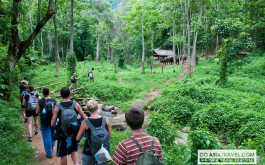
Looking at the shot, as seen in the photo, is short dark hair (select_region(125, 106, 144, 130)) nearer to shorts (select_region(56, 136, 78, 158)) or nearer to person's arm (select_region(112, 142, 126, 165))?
person's arm (select_region(112, 142, 126, 165))

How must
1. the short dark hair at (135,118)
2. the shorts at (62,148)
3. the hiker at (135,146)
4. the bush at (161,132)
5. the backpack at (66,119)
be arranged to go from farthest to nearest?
the bush at (161,132) < the shorts at (62,148) < the backpack at (66,119) < the short dark hair at (135,118) < the hiker at (135,146)

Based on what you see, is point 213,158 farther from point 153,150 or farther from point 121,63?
point 121,63

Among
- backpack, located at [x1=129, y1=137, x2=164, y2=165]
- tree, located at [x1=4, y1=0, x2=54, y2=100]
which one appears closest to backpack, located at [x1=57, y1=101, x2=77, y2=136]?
backpack, located at [x1=129, y1=137, x2=164, y2=165]

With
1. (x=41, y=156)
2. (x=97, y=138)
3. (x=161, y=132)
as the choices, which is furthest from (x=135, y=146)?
(x=41, y=156)

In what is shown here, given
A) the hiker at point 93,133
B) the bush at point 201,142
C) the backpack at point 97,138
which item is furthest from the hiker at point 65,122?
the bush at point 201,142

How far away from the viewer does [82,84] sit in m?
14.8

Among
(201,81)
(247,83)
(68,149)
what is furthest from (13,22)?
(247,83)

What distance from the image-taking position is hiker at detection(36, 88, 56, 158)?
14.5 ft

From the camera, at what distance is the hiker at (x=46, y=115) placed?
4434 mm

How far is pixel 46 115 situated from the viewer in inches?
175

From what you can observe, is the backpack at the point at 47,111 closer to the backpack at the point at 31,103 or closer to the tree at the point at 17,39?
the backpack at the point at 31,103

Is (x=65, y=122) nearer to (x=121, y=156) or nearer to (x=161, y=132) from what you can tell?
(x=121, y=156)

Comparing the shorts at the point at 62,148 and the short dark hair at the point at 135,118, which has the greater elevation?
the short dark hair at the point at 135,118

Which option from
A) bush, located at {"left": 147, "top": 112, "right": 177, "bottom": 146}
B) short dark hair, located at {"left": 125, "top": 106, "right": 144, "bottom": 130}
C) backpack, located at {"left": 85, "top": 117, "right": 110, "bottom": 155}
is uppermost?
short dark hair, located at {"left": 125, "top": 106, "right": 144, "bottom": 130}
